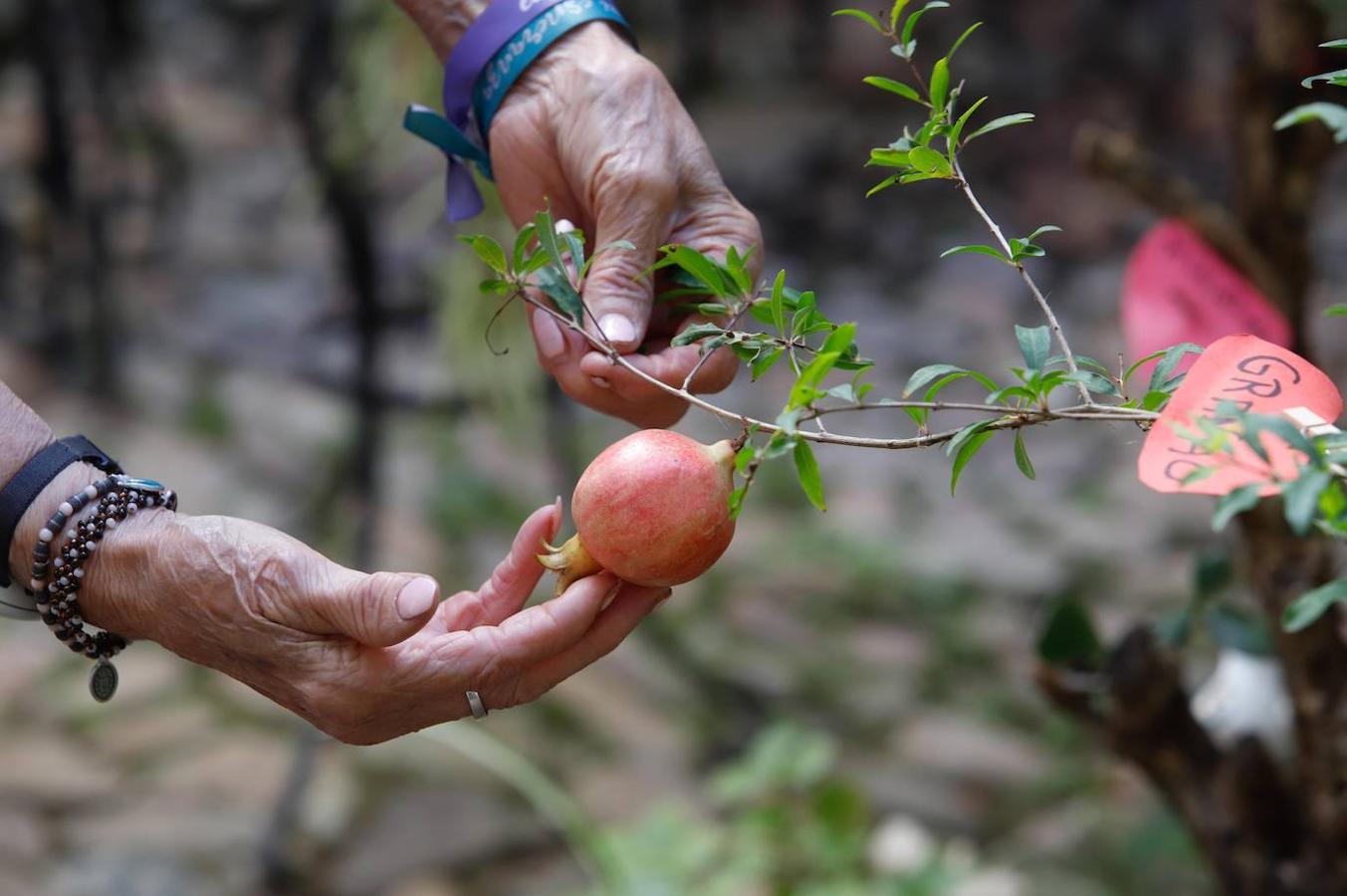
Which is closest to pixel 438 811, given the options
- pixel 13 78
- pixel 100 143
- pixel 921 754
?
pixel 921 754

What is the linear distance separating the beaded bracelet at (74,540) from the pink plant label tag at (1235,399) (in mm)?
686

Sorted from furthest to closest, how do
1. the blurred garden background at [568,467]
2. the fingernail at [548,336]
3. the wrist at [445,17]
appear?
the blurred garden background at [568,467]
the wrist at [445,17]
the fingernail at [548,336]

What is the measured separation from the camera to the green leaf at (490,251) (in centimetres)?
81

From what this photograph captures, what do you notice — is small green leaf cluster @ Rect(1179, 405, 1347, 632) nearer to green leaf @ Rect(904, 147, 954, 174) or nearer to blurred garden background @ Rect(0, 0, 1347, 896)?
green leaf @ Rect(904, 147, 954, 174)

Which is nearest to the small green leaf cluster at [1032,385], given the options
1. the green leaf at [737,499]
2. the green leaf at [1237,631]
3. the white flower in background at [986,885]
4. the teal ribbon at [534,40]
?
the green leaf at [737,499]

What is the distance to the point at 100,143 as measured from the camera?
11.9 feet

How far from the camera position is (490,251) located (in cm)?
83

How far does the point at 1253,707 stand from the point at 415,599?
1019 mm

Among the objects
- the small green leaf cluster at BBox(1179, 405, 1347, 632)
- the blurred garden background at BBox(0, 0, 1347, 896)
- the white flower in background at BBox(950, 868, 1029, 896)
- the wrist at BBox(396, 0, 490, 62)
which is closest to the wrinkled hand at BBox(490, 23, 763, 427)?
the wrist at BBox(396, 0, 490, 62)

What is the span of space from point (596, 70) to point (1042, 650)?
771 millimetres

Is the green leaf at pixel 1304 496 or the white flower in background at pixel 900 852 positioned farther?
the white flower in background at pixel 900 852

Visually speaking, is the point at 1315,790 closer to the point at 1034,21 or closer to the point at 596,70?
the point at 596,70

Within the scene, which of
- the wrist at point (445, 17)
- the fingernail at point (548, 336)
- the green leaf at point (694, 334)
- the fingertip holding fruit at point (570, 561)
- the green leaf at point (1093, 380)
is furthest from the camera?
the wrist at point (445, 17)

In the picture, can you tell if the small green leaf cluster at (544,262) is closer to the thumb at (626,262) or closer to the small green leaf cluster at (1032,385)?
the thumb at (626,262)
